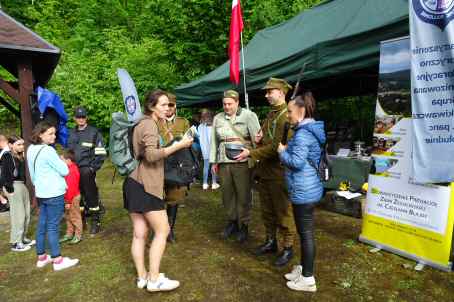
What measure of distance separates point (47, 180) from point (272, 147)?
237 centimetres

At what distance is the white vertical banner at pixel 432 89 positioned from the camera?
295 centimetres

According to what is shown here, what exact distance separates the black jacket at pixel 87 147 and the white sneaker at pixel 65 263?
135 cm

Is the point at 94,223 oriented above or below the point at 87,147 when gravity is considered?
below

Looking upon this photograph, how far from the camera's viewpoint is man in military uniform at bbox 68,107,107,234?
4.61 m

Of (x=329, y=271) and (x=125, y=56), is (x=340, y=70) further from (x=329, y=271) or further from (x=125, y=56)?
(x=125, y=56)

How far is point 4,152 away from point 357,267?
4.40 meters

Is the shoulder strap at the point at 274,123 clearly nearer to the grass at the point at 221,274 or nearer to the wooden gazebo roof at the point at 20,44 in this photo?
the grass at the point at 221,274

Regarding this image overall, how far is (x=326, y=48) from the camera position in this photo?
4.32 m

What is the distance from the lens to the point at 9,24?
18.4ft

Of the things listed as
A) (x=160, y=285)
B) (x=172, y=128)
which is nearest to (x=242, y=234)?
(x=160, y=285)

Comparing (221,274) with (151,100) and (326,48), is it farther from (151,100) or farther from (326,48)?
(326,48)

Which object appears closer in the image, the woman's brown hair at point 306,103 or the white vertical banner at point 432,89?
the woman's brown hair at point 306,103

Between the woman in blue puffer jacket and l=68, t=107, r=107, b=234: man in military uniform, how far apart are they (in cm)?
292

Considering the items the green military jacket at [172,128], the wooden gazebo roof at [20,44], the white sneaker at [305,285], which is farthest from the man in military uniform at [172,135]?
the wooden gazebo roof at [20,44]
